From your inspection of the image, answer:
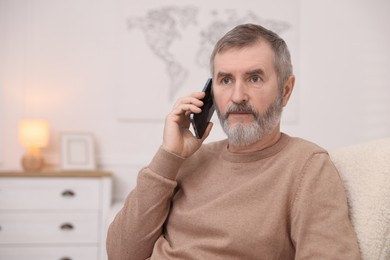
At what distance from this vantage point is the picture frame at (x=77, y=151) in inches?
129

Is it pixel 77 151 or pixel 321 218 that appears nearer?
pixel 321 218

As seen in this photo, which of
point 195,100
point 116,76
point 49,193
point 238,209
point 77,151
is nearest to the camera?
point 238,209

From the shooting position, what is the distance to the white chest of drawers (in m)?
2.97

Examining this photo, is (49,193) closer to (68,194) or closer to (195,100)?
(68,194)

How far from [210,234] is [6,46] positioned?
9.31 feet

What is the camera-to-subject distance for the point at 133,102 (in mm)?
3494

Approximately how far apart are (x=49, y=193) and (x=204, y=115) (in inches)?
74.9

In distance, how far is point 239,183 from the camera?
134 centimetres

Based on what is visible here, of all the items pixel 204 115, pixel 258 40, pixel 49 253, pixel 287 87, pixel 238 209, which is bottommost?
pixel 49 253

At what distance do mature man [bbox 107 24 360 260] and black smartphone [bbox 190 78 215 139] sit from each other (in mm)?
34

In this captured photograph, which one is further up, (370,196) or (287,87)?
(287,87)

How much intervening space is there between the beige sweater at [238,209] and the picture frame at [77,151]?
1.92 meters

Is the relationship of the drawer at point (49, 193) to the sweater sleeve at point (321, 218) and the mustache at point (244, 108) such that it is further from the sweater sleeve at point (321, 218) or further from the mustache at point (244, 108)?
the sweater sleeve at point (321, 218)

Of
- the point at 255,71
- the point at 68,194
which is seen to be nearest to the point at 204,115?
the point at 255,71
